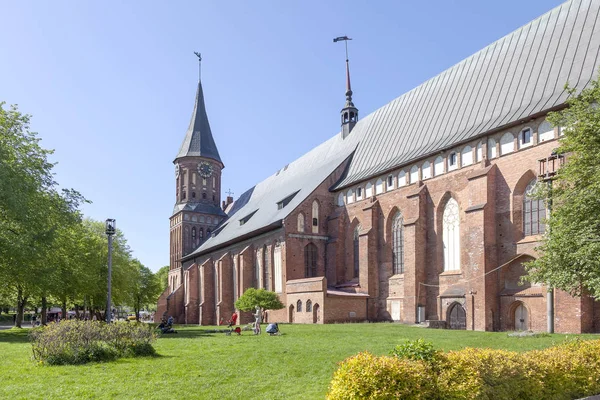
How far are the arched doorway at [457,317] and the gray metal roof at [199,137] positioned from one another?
44981mm

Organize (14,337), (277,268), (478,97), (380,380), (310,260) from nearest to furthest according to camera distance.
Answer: (380,380) → (14,337) → (478,97) → (310,260) → (277,268)

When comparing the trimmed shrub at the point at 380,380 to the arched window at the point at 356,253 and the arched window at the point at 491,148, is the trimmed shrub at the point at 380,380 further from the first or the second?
the arched window at the point at 356,253

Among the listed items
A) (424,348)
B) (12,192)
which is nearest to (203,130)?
(12,192)

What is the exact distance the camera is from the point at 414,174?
32156 millimetres

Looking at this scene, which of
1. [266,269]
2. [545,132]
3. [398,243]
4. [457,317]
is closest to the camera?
[545,132]

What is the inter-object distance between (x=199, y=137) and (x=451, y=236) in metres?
44.7

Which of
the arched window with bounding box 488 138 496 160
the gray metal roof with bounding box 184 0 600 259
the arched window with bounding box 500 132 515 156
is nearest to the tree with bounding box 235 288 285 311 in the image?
the gray metal roof with bounding box 184 0 600 259

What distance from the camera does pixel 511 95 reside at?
89.2 ft

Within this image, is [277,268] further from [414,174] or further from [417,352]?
[417,352]

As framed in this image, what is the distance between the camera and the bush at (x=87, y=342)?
14016 millimetres

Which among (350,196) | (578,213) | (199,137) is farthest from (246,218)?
(578,213)

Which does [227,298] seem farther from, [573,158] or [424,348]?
[424,348]

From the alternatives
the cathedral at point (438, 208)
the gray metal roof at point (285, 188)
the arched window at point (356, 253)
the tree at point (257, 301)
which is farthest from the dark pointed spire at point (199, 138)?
the tree at point (257, 301)

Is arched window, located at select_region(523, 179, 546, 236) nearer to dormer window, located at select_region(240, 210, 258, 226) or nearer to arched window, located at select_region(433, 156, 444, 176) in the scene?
arched window, located at select_region(433, 156, 444, 176)
